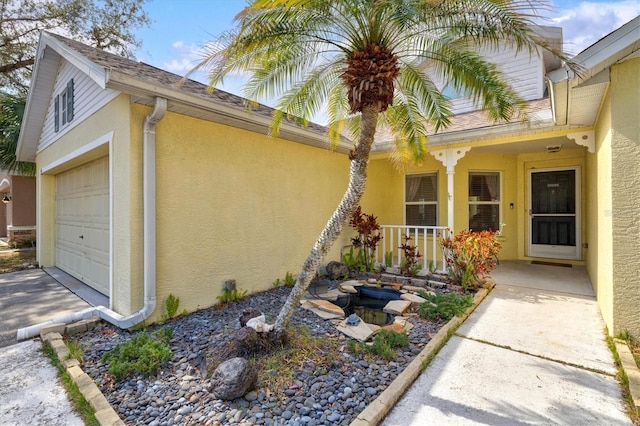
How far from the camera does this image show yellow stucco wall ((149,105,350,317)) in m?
4.72

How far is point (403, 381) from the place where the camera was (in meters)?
3.04

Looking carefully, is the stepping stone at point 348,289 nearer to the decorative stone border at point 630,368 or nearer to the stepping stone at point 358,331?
the stepping stone at point 358,331

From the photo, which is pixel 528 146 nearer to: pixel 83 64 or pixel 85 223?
pixel 83 64

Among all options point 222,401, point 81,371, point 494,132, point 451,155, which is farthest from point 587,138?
point 81,371

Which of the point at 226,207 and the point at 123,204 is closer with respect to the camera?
the point at 123,204

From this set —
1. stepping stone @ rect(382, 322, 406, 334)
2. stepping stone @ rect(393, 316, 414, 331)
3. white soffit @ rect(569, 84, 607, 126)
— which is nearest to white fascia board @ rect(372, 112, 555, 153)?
white soffit @ rect(569, 84, 607, 126)

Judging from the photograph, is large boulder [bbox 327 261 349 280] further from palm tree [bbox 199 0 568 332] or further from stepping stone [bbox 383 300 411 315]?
palm tree [bbox 199 0 568 332]

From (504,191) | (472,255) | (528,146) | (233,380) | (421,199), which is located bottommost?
(233,380)

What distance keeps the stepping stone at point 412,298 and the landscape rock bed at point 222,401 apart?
4.03ft

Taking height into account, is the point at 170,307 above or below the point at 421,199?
→ below

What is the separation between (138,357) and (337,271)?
4.38 metres

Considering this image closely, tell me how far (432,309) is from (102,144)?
5857mm

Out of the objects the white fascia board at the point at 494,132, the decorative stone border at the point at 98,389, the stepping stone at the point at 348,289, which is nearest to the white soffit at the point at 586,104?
the white fascia board at the point at 494,132

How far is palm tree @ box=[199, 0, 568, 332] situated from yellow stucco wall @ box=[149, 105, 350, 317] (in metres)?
1.17
